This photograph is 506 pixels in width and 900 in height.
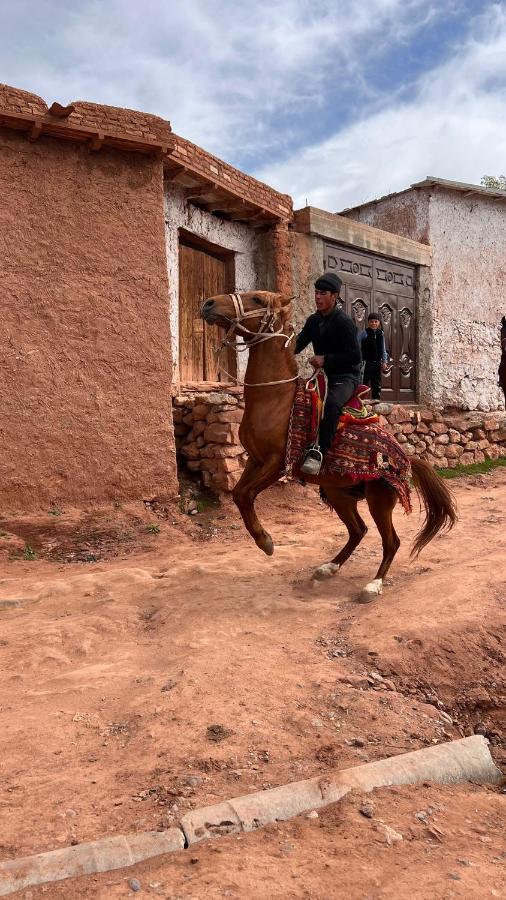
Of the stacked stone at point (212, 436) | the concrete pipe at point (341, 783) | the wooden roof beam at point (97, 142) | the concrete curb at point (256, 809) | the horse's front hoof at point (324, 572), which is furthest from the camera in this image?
the stacked stone at point (212, 436)

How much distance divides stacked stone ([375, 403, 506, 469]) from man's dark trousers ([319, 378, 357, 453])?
5.38 metres

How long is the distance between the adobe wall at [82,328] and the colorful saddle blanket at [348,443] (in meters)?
2.83

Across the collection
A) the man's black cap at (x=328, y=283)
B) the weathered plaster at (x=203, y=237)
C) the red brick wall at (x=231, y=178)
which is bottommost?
the man's black cap at (x=328, y=283)

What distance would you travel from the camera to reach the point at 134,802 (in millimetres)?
2467

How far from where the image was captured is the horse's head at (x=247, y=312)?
488 centimetres

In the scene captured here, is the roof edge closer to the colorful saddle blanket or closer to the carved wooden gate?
the carved wooden gate

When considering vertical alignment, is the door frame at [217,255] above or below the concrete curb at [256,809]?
above

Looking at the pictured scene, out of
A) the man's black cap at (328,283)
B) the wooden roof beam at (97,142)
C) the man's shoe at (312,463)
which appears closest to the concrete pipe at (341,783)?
the man's shoe at (312,463)

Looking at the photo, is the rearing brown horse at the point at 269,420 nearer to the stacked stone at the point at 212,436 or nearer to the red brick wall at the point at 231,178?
the stacked stone at the point at 212,436

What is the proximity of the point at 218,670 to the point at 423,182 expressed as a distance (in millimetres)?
11629

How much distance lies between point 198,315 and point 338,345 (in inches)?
193

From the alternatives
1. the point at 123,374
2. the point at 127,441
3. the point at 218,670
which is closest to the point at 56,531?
the point at 127,441

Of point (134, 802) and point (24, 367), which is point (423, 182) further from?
point (134, 802)

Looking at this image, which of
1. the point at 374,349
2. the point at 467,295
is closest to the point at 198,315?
the point at 374,349
